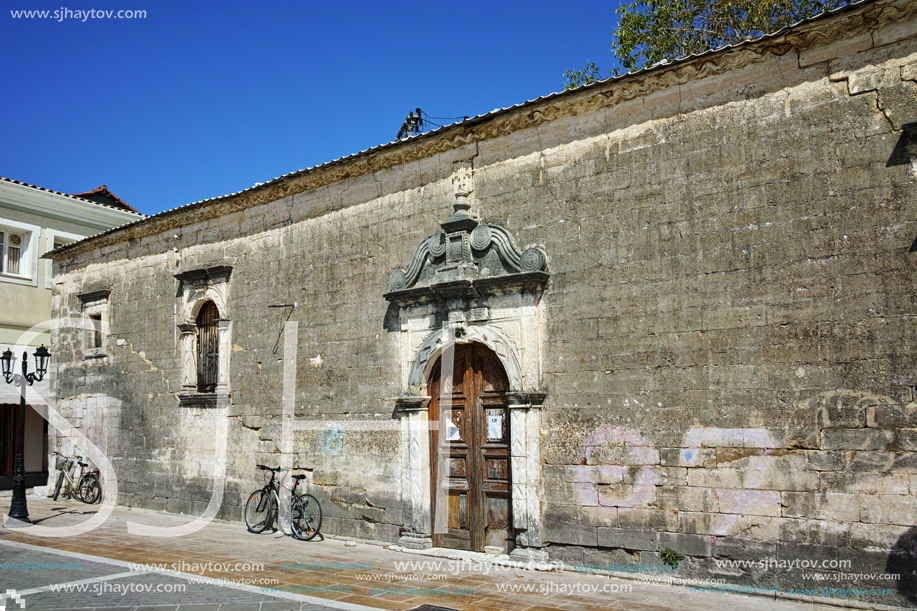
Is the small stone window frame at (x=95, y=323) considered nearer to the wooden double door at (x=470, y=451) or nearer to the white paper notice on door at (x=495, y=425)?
the wooden double door at (x=470, y=451)

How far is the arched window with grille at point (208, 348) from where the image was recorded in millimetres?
11523

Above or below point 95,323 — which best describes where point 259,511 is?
below

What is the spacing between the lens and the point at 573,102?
306 inches

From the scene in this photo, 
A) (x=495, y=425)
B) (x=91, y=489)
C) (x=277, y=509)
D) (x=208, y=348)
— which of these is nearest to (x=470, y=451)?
(x=495, y=425)

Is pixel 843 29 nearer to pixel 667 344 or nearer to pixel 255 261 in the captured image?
pixel 667 344

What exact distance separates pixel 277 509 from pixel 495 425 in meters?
3.69

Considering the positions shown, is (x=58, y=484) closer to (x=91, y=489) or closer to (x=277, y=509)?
(x=91, y=489)

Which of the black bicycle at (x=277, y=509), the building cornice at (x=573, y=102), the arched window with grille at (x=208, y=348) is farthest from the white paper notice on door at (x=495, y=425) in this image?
the arched window with grille at (x=208, y=348)

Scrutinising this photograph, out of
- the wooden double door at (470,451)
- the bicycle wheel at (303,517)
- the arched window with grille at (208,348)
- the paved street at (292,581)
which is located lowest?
the paved street at (292,581)

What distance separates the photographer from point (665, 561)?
265 inches

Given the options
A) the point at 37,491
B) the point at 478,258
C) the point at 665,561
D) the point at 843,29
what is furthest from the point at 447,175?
the point at 37,491

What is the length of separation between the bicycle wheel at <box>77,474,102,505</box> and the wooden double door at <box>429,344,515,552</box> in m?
7.73

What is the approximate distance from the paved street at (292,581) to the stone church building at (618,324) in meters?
0.42

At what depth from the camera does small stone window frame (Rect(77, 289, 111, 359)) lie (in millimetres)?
13469
